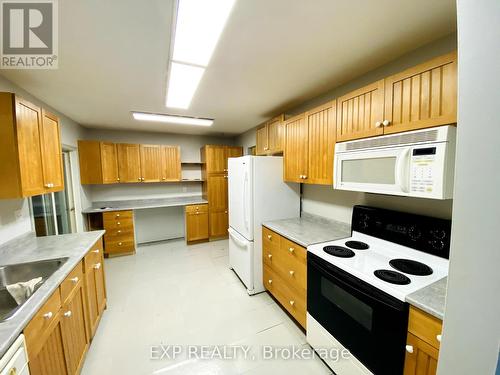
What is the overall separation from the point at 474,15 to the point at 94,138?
5027mm

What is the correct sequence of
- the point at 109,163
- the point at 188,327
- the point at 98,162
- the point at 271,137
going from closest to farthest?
the point at 188,327 → the point at 271,137 → the point at 98,162 → the point at 109,163

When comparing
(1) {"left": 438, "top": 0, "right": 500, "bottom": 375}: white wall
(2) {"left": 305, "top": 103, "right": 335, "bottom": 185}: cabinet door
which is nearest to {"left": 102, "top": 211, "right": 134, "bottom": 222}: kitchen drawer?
(2) {"left": 305, "top": 103, "right": 335, "bottom": 185}: cabinet door

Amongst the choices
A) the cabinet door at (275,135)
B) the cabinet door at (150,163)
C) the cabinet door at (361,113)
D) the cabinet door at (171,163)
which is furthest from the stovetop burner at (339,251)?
the cabinet door at (150,163)

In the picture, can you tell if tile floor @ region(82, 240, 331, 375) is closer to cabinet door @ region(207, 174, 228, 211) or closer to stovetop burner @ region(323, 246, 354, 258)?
stovetop burner @ region(323, 246, 354, 258)

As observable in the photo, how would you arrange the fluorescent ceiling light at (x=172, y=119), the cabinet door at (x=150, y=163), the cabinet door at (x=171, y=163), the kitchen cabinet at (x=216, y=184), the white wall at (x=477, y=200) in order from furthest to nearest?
the kitchen cabinet at (x=216, y=184)
the cabinet door at (x=171, y=163)
the cabinet door at (x=150, y=163)
the fluorescent ceiling light at (x=172, y=119)
the white wall at (x=477, y=200)

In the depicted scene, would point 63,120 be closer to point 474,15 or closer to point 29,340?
point 29,340

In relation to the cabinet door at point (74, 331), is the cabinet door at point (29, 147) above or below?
above

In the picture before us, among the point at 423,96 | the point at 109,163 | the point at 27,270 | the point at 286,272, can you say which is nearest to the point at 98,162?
the point at 109,163

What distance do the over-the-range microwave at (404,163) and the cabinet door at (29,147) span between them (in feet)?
8.15

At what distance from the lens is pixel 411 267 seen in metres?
1.29

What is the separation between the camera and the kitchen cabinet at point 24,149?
1.40 metres

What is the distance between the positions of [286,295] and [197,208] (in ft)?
9.02

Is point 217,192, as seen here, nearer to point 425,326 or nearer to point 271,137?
point 271,137
